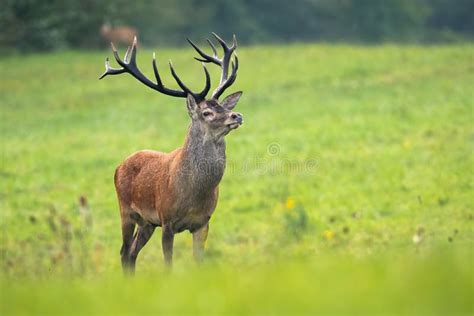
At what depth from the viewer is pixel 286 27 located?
211ft

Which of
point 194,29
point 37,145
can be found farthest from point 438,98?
point 194,29

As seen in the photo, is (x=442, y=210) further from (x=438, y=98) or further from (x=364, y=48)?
A: (x=364, y=48)

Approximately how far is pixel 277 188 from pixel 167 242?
309 inches

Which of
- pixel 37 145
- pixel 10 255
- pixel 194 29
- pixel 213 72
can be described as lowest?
pixel 10 255

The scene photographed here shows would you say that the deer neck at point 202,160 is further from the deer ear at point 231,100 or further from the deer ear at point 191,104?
the deer ear at point 231,100

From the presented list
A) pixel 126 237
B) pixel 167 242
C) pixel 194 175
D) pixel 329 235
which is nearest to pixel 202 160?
pixel 194 175

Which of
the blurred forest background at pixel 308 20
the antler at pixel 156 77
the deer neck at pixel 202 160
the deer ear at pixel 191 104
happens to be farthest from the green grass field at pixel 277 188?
the blurred forest background at pixel 308 20

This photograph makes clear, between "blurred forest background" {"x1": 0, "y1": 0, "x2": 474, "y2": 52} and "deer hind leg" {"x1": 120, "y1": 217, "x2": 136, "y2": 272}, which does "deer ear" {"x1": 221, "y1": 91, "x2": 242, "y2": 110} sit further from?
"blurred forest background" {"x1": 0, "y1": 0, "x2": 474, "y2": 52}

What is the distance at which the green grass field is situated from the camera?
185 inches

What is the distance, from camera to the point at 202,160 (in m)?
8.86

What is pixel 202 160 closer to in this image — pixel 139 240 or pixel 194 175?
pixel 194 175

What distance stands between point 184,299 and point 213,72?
26.3 m

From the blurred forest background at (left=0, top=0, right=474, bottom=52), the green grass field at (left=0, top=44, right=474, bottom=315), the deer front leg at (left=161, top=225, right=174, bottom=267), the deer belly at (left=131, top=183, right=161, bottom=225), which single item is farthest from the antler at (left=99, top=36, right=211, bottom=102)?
the blurred forest background at (left=0, top=0, right=474, bottom=52)

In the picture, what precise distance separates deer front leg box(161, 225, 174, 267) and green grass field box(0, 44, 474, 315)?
199 millimetres
